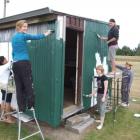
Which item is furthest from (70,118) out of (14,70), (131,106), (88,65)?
(131,106)

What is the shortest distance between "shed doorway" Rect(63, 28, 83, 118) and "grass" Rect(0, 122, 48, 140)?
1.12m

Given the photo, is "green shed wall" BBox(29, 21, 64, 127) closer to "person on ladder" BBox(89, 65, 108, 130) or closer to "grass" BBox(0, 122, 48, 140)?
"grass" BBox(0, 122, 48, 140)

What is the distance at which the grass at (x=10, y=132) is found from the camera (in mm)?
7129

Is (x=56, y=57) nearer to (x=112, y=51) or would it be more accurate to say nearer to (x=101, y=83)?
(x=101, y=83)

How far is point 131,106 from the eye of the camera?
1077 centimetres

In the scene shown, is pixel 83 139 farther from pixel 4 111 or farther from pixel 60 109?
pixel 4 111

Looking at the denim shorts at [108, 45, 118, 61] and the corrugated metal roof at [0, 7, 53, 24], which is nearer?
the corrugated metal roof at [0, 7, 53, 24]

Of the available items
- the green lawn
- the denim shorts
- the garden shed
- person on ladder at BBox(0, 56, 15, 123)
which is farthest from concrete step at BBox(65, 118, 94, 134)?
the denim shorts

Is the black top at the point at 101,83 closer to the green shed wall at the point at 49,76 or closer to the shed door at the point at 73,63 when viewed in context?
the shed door at the point at 73,63

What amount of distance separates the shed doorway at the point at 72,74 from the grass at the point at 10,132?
1121mm


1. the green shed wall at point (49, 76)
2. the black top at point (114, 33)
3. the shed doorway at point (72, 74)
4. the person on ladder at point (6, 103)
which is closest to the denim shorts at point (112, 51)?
the black top at point (114, 33)

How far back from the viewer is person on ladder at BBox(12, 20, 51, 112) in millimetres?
6301

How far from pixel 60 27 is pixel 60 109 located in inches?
83.7

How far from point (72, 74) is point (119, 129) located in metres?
5.21
